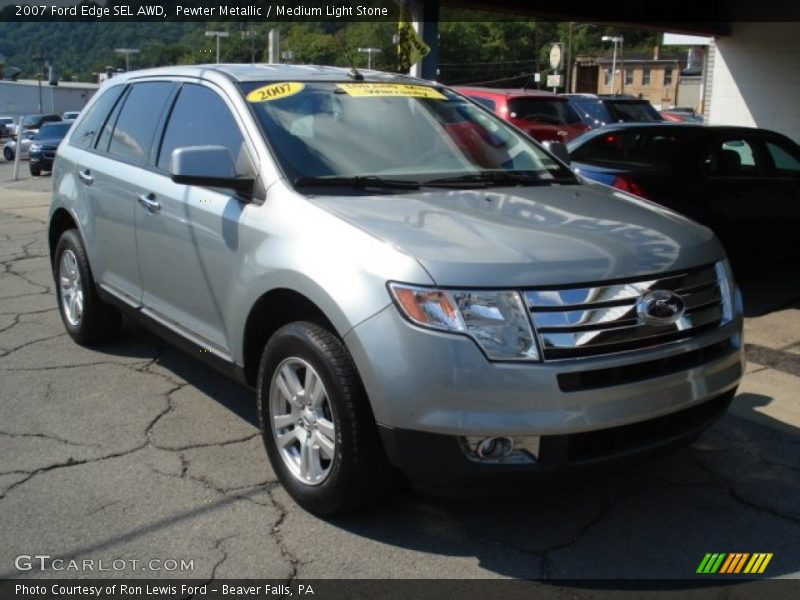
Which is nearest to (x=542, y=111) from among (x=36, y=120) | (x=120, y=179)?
(x=120, y=179)

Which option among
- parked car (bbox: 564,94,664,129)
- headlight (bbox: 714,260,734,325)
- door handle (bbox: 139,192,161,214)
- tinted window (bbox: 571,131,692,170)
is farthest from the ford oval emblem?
parked car (bbox: 564,94,664,129)

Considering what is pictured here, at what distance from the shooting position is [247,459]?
13.2 feet

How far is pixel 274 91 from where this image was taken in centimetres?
416

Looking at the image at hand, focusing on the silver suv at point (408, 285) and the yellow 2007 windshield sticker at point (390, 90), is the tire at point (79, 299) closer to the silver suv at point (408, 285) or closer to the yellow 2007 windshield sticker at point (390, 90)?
the silver suv at point (408, 285)

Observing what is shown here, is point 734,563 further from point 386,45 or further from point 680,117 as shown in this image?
point 386,45

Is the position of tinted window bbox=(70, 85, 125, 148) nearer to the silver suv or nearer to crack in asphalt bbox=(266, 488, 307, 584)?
the silver suv

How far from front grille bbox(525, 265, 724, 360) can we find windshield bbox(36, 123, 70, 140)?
26.0 meters

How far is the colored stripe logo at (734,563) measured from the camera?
3.15 m

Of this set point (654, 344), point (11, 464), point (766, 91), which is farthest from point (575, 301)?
point (766, 91)

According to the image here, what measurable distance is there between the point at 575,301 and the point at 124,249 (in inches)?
113

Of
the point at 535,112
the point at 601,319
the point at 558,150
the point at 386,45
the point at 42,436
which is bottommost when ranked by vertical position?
the point at 42,436

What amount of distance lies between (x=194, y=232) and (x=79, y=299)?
6.28 feet

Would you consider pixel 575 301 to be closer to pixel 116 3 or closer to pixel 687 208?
pixel 687 208

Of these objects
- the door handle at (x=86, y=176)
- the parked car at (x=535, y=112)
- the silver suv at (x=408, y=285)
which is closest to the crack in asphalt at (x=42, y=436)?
the silver suv at (x=408, y=285)
